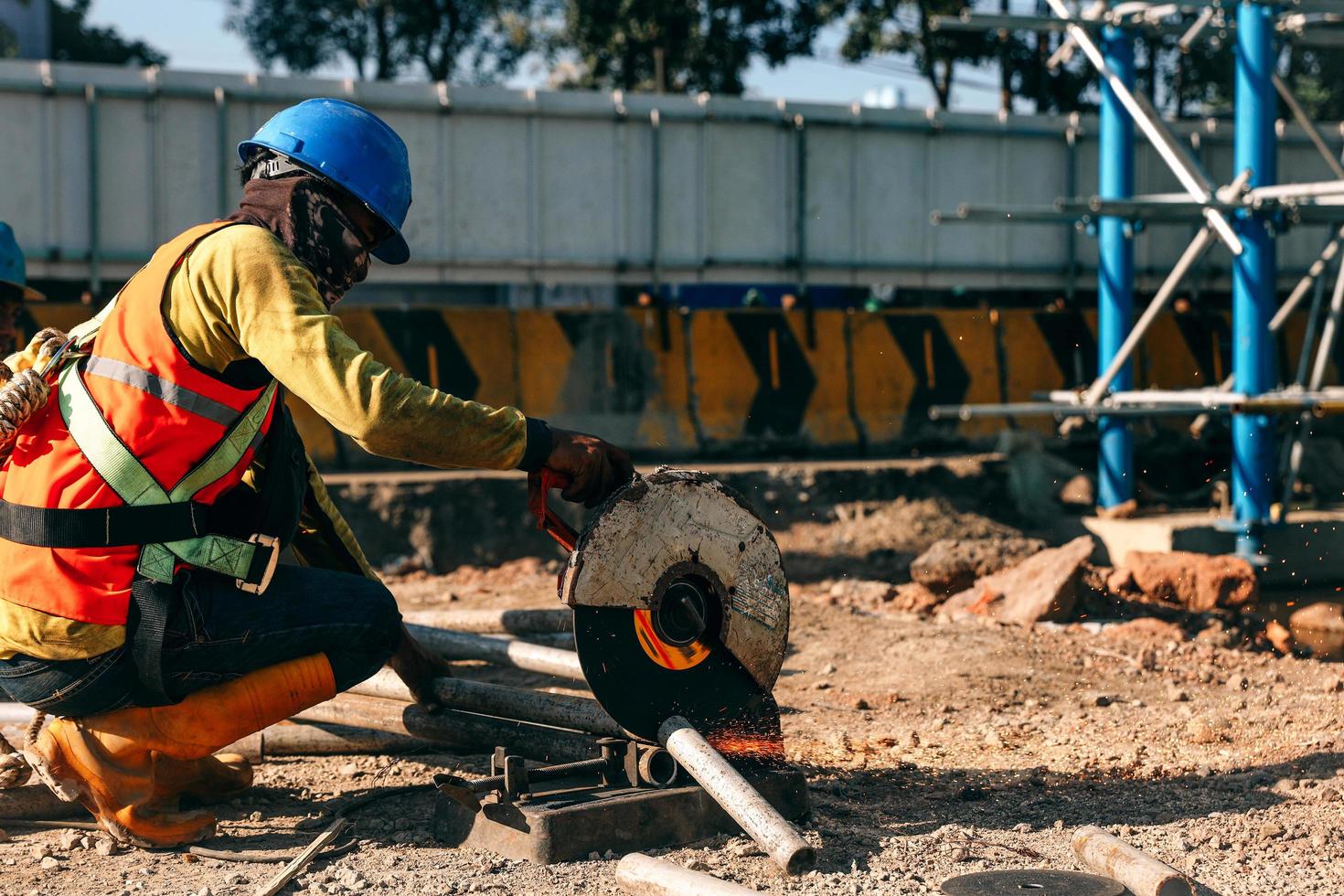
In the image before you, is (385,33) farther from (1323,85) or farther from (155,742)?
(155,742)

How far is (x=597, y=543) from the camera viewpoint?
3857 mm

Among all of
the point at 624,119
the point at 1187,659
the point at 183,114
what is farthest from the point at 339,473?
the point at 1187,659

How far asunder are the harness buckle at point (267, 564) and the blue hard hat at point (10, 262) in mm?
2345

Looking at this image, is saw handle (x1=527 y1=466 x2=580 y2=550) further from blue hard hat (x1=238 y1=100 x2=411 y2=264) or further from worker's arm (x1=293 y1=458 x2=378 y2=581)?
worker's arm (x1=293 y1=458 x2=378 y2=581)

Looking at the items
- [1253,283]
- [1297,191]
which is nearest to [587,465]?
[1297,191]

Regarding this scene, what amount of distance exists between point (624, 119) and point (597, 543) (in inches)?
287

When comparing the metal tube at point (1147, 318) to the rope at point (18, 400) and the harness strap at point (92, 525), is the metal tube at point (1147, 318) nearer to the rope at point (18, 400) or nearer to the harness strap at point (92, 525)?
the harness strap at point (92, 525)

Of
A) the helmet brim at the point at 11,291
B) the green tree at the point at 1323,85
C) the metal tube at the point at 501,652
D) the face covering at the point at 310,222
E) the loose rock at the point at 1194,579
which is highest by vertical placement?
the green tree at the point at 1323,85

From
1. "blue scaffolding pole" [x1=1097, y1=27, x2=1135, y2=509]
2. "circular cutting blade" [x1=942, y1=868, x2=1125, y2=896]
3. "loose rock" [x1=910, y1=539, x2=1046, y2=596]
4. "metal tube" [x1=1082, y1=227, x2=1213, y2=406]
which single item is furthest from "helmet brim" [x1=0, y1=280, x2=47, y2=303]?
"blue scaffolding pole" [x1=1097, y1=27, x2=1135, y2=509]

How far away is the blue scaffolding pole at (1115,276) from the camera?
368 inches

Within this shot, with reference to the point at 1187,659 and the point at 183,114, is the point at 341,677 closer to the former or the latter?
the point at 1187,659

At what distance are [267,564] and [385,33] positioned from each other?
26.7 meters

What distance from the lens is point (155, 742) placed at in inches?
155

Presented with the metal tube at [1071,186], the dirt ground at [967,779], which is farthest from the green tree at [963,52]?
the dirt ground at [967,779]
